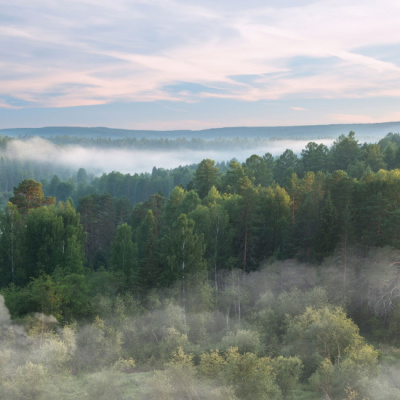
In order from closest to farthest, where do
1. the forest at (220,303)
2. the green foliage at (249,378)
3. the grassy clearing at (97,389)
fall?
1. the green foliage at (249,378)
2. the grassy clearing at (97,389)
3. the forest at (220,303)

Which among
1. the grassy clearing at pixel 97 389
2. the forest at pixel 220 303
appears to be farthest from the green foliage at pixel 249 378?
the grassy clearing at pixel 97 389

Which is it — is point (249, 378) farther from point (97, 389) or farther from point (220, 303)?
point (220, 303)

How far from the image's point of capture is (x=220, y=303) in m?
46.2

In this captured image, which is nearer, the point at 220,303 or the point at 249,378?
the point at 249,378

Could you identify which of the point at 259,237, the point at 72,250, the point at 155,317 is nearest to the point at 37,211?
the point at 72,250

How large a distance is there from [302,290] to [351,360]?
51.6ft

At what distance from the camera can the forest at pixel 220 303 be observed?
27742 millimetres

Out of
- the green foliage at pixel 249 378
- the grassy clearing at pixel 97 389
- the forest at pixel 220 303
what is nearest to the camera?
the green foliage at pixel 249 378

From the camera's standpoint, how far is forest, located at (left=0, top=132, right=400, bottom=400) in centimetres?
2774

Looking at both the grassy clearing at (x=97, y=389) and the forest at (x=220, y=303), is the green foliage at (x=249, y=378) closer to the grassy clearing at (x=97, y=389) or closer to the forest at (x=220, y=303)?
the forest at (x=220, y=303)

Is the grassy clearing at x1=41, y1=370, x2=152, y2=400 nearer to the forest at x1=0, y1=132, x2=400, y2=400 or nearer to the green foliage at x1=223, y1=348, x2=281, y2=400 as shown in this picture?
the forest at x1=0, y1=132, x2=400, y2=400

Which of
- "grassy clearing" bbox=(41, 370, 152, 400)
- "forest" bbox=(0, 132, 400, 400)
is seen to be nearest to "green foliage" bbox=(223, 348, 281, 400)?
"forest" bbox=(0, 132, 400, 400)

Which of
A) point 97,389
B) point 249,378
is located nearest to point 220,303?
point 249,378

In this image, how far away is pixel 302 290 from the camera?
148 feet
